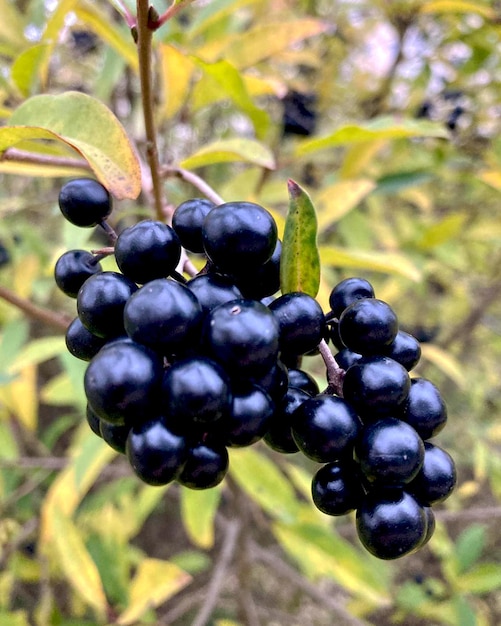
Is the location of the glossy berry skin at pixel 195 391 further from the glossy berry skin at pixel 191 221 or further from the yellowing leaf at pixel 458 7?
the yellowing leaf at pixel 458 7

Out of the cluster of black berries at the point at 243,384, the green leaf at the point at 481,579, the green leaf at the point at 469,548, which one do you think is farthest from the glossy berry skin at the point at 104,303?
the green leaf at the point at 469,548

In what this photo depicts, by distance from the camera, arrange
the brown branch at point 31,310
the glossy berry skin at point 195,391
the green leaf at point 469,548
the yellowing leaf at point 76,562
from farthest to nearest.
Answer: the green leaf at point 469,548 < the yellowing leaf at point 76,562 < the brown branch at point 31,310 < the glossy berry skin at point 195,391

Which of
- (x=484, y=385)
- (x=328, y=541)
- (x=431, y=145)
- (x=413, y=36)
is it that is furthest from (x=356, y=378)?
(x=484, y=385)

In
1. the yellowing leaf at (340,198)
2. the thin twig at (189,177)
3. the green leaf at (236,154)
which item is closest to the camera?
the thin twig at (189,177)

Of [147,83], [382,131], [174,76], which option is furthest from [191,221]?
[174,76]

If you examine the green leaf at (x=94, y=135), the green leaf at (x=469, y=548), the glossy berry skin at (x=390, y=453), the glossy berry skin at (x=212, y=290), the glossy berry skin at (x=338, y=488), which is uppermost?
the green leaf at (x=94, y=135)
